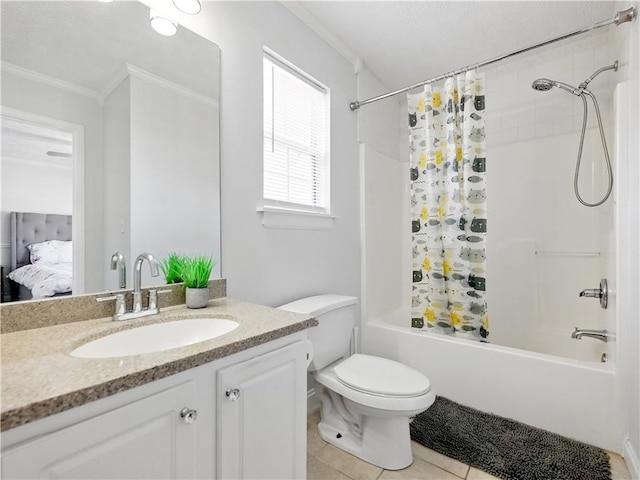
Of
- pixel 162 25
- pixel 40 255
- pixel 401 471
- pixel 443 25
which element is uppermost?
pixel 443 25

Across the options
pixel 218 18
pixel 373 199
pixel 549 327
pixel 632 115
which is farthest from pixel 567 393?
pixel 218 18

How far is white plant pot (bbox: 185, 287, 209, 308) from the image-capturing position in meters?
1.23

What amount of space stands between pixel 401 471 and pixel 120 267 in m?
1.52

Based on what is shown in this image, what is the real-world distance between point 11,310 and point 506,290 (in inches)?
114

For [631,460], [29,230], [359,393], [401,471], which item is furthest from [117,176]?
[631,460]

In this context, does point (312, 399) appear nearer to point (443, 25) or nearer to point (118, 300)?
point (118, 300)

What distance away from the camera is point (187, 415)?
739 millimetres

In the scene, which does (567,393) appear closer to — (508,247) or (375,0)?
(508,247)

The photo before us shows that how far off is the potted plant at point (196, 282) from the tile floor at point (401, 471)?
97 centimetres

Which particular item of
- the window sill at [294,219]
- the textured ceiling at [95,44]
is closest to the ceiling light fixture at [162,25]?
the textured ceiling at [95,44]

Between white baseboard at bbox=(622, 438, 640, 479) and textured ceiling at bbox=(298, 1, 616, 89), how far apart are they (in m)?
2.37

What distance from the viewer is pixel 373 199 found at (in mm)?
2561

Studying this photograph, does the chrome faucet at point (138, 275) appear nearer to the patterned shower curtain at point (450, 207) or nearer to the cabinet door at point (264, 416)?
the cabinet door at point (264, 416)

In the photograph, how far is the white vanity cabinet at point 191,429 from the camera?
0.56 metres
